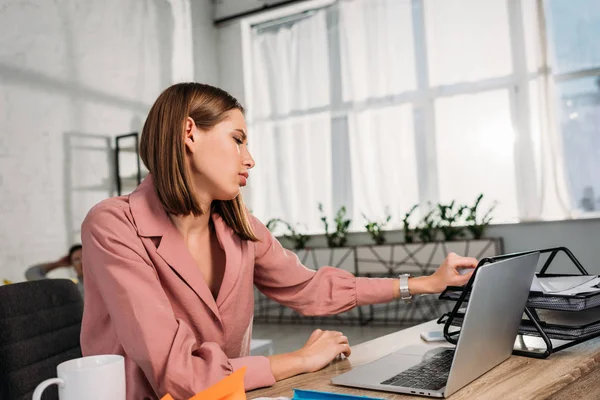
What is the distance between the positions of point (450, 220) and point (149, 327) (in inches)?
162

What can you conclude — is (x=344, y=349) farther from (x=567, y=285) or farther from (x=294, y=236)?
(x=294, y=236)

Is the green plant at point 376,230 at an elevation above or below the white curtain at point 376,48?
below

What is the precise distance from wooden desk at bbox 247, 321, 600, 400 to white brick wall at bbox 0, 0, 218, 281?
3.79m

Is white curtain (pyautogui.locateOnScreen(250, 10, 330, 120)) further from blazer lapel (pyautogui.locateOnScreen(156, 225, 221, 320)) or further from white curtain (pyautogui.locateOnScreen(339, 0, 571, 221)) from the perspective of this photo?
blazer lapel (pyautogui.locateOnScreen(156, 225, 221, 320))

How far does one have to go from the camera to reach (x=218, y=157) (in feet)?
3.94

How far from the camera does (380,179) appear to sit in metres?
5.29

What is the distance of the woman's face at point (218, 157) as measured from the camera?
119 cm

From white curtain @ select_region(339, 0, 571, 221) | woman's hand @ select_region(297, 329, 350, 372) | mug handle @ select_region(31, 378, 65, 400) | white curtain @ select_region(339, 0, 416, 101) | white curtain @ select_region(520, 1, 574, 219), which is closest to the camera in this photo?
mug handle @ select_region(31, 378, 65, 400)

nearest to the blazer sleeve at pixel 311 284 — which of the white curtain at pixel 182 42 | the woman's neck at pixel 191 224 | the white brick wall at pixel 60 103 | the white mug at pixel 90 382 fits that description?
the woman's neck at pixel 191 224

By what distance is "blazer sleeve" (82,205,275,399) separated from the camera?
2.99 ft

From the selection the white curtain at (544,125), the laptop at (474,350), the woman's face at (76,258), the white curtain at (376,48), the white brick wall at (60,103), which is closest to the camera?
the laptop at (474,350)

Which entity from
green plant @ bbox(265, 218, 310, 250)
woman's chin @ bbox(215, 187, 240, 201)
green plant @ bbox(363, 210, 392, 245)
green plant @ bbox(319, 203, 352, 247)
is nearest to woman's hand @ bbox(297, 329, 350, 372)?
woman's chin @ bbox(215, 187, 240, 201)

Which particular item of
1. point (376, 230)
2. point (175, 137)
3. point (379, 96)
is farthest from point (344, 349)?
point (379, 96)

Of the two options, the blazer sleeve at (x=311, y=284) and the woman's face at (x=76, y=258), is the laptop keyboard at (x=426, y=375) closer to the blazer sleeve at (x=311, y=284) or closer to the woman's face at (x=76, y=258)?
the blazer sleeve at (x=311, y=284)
